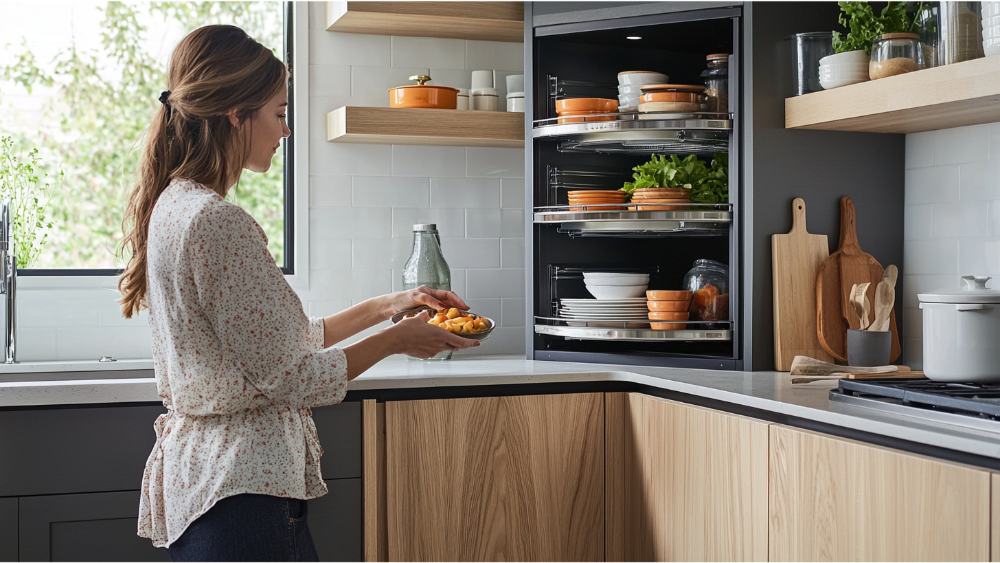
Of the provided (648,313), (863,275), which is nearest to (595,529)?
(648,313)

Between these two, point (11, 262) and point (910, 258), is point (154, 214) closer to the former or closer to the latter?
point (11, 262)

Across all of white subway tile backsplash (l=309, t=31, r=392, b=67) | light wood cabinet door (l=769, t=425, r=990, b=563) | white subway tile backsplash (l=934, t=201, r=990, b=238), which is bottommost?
light wood cabinet door (l=769, t=425, r=990, b=563)

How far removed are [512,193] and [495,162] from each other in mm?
121

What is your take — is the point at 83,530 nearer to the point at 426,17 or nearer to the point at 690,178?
the point at 426,17

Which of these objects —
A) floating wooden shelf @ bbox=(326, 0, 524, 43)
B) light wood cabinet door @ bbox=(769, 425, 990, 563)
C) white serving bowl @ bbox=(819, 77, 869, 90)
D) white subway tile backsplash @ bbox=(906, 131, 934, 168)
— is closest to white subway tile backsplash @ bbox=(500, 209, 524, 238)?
floating wooden shelf @ bbox=(326, 0, 524, 43)

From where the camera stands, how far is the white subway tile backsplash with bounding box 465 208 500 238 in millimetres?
3213

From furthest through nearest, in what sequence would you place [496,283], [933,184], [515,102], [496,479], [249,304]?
[496,283], [515,102], [933,184], [496,479], [249,304]

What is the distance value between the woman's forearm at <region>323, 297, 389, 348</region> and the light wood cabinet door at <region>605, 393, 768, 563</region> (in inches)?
26.6

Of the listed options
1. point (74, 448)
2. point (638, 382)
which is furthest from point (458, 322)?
point (74, 448)

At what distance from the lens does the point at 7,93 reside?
2854 millimetres

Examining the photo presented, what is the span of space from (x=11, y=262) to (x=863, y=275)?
234 cm

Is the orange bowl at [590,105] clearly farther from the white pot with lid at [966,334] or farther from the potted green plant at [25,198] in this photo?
the potted green plant at [25,198]

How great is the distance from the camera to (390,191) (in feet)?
10.3

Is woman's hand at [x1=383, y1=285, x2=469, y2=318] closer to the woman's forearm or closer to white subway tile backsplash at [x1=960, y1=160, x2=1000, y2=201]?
the woman's forearm
